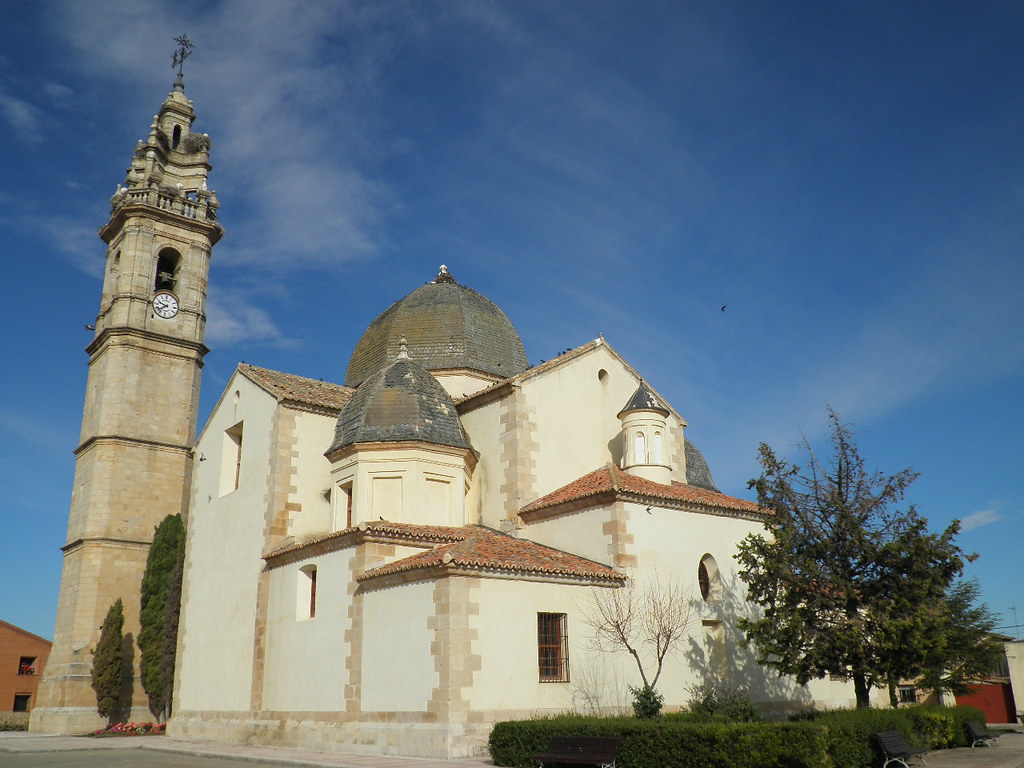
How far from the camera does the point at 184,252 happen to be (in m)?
41.4

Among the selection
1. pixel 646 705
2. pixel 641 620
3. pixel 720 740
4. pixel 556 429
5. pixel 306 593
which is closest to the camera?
pixel 720 740

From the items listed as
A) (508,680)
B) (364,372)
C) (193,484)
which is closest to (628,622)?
(508,680)

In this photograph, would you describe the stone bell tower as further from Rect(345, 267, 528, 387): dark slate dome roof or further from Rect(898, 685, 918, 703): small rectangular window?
Rect(898, 685, 918, 703): small rectangular window

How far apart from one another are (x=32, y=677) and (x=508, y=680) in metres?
43.4

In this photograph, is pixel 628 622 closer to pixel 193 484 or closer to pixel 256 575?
pixel 256 575

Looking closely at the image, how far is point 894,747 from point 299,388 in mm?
18843

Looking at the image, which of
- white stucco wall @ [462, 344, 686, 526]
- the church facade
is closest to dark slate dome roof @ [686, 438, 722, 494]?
the church facade

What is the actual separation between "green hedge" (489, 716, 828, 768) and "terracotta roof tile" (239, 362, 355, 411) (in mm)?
13652

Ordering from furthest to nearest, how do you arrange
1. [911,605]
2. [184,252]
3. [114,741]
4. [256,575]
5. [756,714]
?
[184,252] → [114,741] → [256,575] → [756,714] → [911,605]

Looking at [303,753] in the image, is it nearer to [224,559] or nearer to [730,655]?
[224,559]

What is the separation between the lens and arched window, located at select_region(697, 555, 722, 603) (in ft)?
74.4

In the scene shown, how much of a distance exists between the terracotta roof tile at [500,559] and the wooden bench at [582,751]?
4.04 metres

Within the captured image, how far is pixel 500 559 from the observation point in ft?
60.8

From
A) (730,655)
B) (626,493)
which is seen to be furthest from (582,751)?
(730,655)
